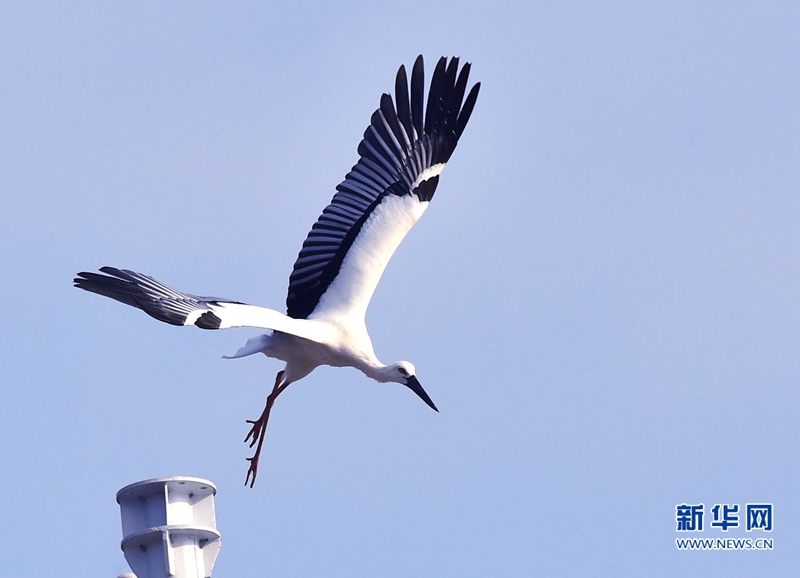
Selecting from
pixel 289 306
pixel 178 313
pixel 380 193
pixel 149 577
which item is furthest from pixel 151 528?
pixel 380 193

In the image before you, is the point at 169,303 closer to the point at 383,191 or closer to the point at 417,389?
the point at 417,389

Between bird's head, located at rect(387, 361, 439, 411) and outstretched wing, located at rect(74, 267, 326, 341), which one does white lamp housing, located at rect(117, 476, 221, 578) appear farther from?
bird's head, located at rect(387, 361, 439, 411)

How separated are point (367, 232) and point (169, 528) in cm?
531

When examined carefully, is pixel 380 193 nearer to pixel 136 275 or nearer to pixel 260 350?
pixel 260 350

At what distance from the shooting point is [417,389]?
615 inches

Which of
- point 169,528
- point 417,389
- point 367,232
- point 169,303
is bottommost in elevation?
point 169,528

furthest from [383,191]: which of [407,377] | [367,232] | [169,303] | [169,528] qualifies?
[169,528]

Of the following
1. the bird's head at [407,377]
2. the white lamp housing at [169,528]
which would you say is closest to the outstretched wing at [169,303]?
the white lamp housing at [169,528]

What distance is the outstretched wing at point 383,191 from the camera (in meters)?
16.0

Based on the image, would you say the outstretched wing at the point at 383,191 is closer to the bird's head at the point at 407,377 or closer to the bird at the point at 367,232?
the bird at the point at 367,232

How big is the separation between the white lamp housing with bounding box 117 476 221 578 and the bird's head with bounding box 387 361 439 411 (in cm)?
370

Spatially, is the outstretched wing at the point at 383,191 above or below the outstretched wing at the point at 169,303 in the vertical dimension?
above

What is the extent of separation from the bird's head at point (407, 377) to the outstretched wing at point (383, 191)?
774 mm

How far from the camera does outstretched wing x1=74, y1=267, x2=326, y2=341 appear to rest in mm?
12407
